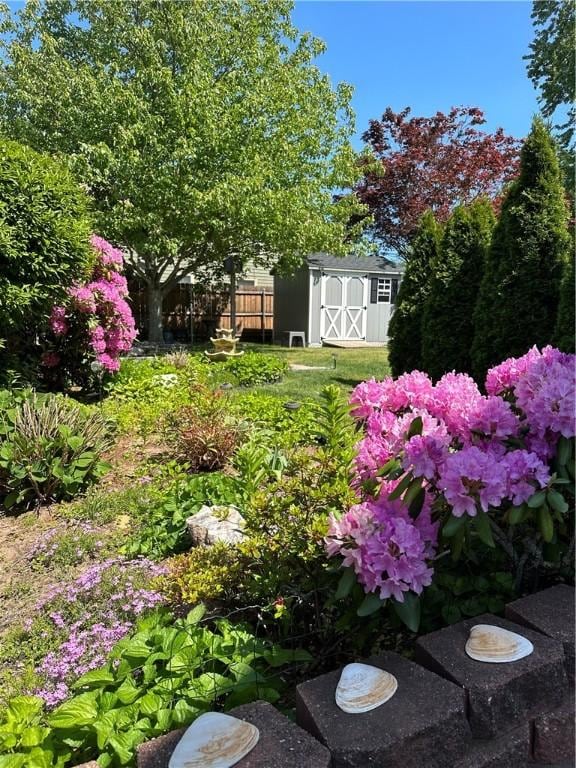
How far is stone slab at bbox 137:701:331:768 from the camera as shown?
1069 millimetres

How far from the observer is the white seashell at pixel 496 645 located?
1.32m

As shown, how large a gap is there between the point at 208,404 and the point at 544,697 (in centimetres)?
377

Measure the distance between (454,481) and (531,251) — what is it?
4646 millimetres

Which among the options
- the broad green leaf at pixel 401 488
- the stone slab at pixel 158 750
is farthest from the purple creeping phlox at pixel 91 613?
the broad green leaf at pixel 401 488

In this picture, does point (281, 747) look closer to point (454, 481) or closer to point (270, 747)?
point (270, 747)

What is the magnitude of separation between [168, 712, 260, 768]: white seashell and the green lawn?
5.50 meters

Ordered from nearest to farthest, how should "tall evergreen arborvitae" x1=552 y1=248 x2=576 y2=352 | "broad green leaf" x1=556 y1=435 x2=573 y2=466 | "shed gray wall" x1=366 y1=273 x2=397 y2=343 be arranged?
"broad green leaf" x1=556 y1=435 x2=573 y2=466
"tall evergreen arborvitae" x1=552 y1=248 x2=576 y2=352
"shed gray wall" x1=366 y1=273 x2=397 y2=343

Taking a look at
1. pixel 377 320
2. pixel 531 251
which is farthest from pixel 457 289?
pixel 377 320

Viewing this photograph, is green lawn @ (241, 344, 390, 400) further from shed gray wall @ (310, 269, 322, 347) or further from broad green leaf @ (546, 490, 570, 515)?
broad green leaf @ (546, 490, 570, 515)

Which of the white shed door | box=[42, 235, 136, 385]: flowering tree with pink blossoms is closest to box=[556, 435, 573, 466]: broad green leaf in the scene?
box=[42, 235, 136, 385]: flowering tree with pink blossoms

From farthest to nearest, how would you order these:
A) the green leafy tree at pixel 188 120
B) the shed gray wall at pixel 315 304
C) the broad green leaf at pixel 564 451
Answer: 1. the shed gray wall at pixel 315 304
2. the green leafy tree at pixel 188 120
3. the broad green leaf at pixel 564 451

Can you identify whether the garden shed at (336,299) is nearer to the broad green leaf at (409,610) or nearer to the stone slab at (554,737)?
the broad green leaf at (409,610)

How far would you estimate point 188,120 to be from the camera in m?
10.3

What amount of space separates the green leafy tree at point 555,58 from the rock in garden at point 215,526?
13.7 m
